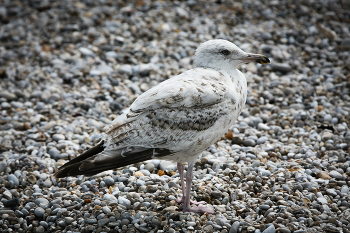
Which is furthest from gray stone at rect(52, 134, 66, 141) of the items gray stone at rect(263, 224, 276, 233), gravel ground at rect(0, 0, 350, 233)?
gray stone at rect(263, 224, 276, 233)

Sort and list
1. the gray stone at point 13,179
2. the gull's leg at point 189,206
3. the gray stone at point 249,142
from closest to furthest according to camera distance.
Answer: the gull's leg at point 189,206 < the gray stone at point 13,179 < the gray stone at point 249,142

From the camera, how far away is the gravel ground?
407 cm

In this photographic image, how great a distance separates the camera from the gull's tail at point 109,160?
11.9ft

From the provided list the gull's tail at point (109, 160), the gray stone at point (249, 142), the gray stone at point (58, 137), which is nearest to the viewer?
the gull's tail at point (109, 160)

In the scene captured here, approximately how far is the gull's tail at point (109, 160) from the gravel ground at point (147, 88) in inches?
25.6

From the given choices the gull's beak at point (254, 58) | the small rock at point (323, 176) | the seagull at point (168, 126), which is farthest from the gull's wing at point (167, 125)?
the small rock at point (323, 176)

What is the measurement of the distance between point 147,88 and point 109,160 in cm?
299

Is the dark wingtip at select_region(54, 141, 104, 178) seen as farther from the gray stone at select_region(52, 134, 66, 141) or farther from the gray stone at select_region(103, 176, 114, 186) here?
the gray stone at select_region(52, 134, 66, 141)

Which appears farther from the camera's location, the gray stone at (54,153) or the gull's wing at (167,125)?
the gray stone at (54,153)

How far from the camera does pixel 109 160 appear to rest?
366 cm

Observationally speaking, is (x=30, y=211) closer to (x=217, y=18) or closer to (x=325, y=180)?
(x=325, y=180)

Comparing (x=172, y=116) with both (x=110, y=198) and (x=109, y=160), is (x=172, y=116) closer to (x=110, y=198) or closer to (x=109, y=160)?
(x=109, y=160)

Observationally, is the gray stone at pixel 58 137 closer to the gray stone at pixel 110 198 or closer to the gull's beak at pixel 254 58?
the gray stone at pixel 110 198

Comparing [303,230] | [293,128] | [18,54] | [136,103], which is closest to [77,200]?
[136,103]
